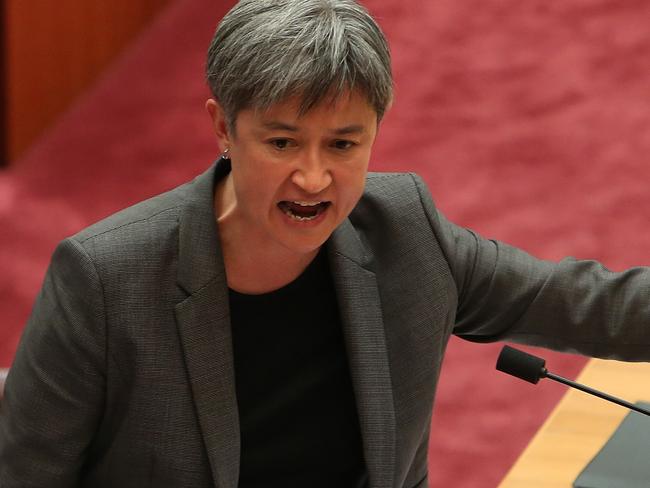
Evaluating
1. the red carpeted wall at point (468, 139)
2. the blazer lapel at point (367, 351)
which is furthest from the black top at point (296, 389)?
the red carpeted wall at point (468, 139)

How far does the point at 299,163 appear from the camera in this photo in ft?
3.04

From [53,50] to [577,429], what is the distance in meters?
1.68

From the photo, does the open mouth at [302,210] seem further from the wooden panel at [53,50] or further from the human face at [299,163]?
the wooden panel at [53,50]

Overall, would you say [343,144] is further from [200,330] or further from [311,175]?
[200,330]

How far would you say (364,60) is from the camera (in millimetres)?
927

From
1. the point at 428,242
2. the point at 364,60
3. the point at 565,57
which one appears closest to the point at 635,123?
the point at 565,57

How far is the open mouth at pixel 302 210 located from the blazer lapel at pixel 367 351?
115mm

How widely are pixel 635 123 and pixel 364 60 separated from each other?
1.62 metres

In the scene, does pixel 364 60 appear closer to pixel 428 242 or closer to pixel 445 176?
pixel 428 242

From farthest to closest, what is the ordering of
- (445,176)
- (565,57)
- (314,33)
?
1. (565,57)
2. (445,176)
3. (314,33)

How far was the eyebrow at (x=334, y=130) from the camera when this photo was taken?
3.00ft

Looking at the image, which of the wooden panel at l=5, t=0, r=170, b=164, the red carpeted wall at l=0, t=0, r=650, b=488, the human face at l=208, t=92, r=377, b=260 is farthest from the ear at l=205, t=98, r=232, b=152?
the wooden panel at l=5, t=0, r=170, b=164

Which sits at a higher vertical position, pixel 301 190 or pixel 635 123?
pixel 635 123

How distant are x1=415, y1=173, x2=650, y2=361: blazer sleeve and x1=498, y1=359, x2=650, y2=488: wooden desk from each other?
81 mm
